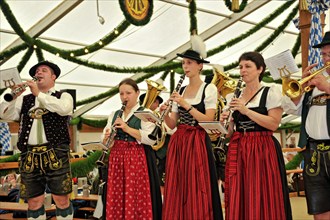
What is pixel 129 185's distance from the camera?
3.73 metres

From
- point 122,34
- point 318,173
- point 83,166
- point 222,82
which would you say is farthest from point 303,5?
point 122,34

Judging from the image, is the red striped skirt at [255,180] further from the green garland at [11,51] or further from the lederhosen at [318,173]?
the green garland at [11,51]

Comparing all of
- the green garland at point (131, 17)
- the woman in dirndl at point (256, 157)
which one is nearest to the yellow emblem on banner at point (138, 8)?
the green garland at point (131, 17)

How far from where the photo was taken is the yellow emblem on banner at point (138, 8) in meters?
5.95

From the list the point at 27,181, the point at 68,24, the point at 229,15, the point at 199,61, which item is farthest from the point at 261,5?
the point at 27,181

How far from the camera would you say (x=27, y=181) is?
364 centimetres

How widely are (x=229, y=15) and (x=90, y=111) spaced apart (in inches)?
188

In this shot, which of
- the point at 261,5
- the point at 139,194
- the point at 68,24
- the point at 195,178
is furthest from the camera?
the point at 261,5

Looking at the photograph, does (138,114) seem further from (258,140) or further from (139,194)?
(258,140)

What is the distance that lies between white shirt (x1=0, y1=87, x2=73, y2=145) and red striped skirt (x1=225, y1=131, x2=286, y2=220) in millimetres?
1361

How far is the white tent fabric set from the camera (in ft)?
25.9

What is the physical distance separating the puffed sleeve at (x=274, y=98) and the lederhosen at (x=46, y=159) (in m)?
1.64

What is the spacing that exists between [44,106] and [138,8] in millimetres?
2872

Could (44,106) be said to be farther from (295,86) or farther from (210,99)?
(295,86)
